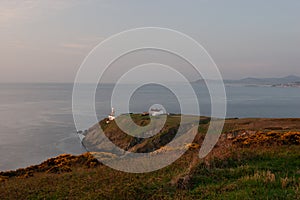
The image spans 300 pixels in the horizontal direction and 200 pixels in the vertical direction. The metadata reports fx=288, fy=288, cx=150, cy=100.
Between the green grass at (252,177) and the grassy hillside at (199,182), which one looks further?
the grassy hillside at (199,182)

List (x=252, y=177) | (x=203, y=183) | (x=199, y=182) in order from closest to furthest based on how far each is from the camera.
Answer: (x=252, y=177), (x=203, y=183), (x=199, y=182)

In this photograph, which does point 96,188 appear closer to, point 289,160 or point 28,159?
point 289,160

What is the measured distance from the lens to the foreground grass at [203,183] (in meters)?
9.09

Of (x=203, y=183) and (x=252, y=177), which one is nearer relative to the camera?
(x=252, y=177)

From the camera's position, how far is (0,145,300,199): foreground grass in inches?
358

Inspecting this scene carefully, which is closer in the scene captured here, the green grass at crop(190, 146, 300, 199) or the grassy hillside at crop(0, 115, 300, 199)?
the green grass at crop(190, 146, 300, 199)

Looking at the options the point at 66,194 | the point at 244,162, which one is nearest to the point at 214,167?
the point at 244,162

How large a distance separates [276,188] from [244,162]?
441 centimetres

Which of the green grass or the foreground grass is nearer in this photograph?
the green grass

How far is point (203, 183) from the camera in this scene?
10625mm

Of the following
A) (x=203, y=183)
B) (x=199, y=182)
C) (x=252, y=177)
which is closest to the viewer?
(x=252, y=177)

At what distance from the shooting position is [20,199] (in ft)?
38.0

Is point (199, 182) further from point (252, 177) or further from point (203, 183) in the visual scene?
point (252, 177)

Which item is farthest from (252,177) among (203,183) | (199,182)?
(199,182)
